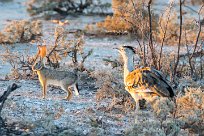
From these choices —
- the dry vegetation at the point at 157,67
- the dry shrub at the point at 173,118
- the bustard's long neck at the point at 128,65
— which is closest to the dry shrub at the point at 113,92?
the dry vegetation at the point at 157,67

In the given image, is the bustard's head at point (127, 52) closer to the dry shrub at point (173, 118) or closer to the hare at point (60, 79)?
the dry shrub at point (173, 118)

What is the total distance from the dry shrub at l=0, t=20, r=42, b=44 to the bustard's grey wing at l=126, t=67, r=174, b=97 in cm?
677

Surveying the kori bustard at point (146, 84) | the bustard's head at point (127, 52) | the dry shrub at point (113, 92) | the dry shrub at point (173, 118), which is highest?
the bustard's head at point (127, 52)

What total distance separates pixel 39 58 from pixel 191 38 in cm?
597

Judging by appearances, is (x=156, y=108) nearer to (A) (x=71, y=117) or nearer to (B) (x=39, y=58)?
(A) (x=71, y=117)

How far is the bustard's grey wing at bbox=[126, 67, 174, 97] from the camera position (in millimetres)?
6477

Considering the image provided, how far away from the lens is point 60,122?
21.3 ft

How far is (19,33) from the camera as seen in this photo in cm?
1350

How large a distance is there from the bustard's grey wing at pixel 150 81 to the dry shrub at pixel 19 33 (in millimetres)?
6771

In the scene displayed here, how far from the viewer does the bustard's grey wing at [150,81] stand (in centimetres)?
648

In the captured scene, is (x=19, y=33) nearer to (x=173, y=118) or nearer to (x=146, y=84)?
(x=146, y=84)

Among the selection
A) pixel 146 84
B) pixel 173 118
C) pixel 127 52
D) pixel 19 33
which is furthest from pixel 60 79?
pixel 19 33

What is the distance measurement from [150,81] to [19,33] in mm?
7316

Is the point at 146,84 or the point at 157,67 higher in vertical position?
the point at 146,84
